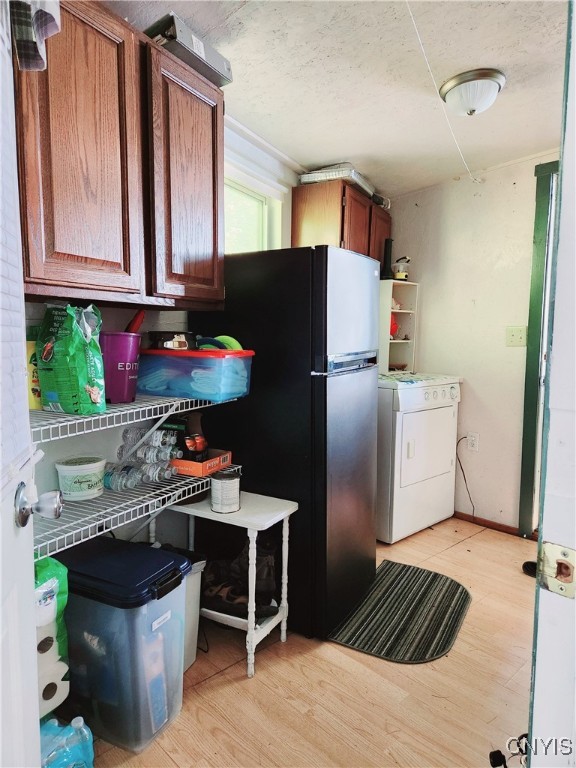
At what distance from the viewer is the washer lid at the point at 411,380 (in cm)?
272

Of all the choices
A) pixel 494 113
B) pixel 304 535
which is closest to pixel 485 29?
pixel 494 113

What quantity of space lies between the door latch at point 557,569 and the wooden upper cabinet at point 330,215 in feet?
8.14

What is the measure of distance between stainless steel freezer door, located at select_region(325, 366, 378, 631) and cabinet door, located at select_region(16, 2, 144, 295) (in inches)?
36.9

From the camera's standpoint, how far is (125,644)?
131 centimetres

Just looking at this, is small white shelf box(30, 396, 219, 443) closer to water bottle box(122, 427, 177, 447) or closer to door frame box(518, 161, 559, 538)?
water bottle box(122, 427, 177, 447)

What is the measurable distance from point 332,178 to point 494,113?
92cm

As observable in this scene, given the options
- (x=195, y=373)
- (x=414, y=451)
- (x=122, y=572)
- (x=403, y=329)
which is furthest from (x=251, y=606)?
(x=403, y=329)

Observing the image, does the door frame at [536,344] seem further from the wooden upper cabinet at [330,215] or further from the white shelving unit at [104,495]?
the white shelving unit at [104,495]

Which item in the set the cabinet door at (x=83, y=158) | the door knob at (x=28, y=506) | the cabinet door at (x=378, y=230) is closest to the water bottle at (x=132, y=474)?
the cabinet door at (x=83, y=158)

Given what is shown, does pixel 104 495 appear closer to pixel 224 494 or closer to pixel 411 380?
pixel 224 494

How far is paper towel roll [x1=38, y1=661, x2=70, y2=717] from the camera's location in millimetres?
1251

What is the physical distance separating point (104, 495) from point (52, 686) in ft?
1.82

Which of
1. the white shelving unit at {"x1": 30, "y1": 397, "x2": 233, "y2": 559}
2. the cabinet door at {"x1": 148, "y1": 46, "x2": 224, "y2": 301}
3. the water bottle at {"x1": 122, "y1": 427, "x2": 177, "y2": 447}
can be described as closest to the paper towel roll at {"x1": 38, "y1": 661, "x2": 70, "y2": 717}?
the white shelving unit at {"x1": 30, "y1": 397, "x2": 233, "y2": 559}

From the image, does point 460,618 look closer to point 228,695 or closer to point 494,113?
point 228,695
